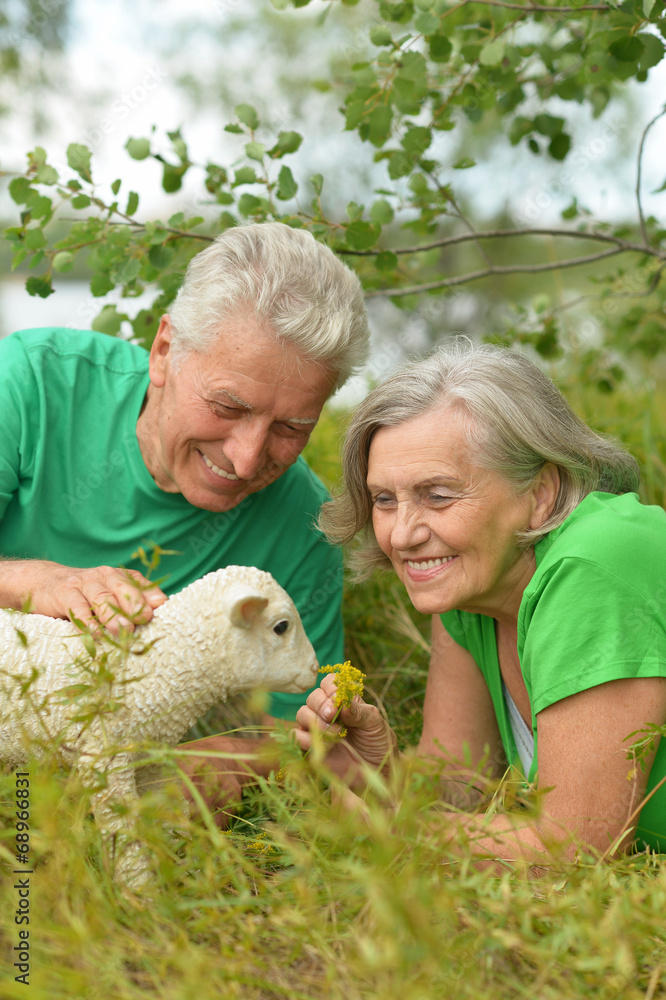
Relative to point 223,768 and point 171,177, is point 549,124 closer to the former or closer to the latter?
point 171,177

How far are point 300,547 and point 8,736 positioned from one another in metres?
1.67

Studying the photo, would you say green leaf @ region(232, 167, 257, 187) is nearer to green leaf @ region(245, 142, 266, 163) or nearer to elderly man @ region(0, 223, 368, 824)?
green leaf @ region(245, 142, 266, 163)

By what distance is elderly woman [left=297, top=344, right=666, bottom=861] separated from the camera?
2.37 meters

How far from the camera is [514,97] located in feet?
14.4

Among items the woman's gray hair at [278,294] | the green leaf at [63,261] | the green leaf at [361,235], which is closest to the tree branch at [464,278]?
the green leaf at [361,235]

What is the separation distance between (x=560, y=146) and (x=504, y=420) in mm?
2471

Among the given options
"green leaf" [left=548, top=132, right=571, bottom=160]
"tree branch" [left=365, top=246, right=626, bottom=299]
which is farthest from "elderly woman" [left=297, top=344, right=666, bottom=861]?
"green leaf" [left=548, top=132, right=571, bottom=160]

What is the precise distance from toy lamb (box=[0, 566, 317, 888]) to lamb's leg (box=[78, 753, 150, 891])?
17mm

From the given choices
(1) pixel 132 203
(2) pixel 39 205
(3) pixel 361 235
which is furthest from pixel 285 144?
(2) pixel 39 205

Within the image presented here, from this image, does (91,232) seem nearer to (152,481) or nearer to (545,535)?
(152,481)

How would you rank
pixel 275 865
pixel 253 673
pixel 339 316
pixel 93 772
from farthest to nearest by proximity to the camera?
pixel 339 316, pixel 253 673, pixel 275 865, pixel 93 772

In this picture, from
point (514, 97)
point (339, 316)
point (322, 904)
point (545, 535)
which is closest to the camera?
point (322, 904)

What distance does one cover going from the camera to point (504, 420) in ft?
8.93

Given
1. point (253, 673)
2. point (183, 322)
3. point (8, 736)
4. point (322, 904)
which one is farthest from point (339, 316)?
point (322, 904)
